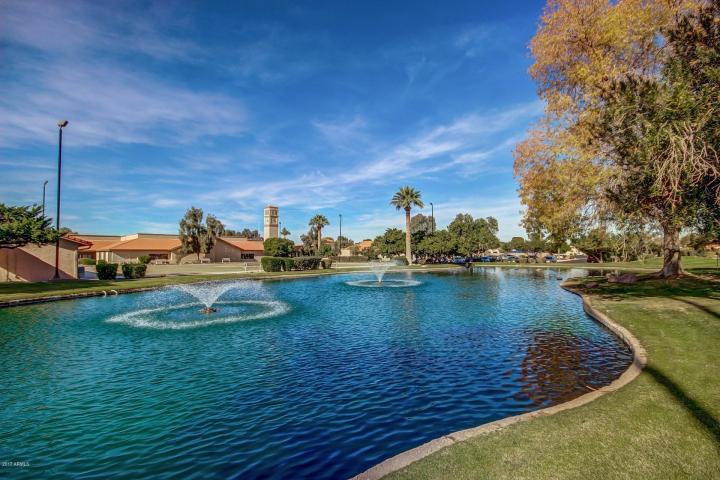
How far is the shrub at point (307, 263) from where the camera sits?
177 ft

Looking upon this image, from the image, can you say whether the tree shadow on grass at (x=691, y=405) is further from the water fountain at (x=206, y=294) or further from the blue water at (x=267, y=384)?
the water fountain at (x=206, y=294)

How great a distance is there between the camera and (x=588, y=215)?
2295 centimetres

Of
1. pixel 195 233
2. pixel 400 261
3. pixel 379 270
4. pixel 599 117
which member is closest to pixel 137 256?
pixel 195 233

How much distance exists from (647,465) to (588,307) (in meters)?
16.5

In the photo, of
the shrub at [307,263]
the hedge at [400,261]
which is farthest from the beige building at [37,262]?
the hedge at [400,261]

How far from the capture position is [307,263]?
182 feet

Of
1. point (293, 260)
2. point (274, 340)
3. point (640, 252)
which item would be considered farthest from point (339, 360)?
point (293, 260)

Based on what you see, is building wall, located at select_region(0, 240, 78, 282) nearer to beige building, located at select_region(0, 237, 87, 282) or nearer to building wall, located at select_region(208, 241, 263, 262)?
beige building, located at select_region(0, 237, 87, 282)

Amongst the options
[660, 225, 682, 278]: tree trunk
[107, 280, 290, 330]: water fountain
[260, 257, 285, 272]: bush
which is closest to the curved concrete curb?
[107, 280, 290, 330]: water fountain

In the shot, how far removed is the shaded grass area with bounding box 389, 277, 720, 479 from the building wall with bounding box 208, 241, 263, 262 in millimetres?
83352

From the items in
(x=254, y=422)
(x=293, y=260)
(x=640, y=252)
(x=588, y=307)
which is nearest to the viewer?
(x=254, y=422)

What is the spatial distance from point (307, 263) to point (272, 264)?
6.74 metres

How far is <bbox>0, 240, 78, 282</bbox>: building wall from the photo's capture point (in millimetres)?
33188

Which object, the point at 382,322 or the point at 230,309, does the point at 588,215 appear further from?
the point at 230,309
